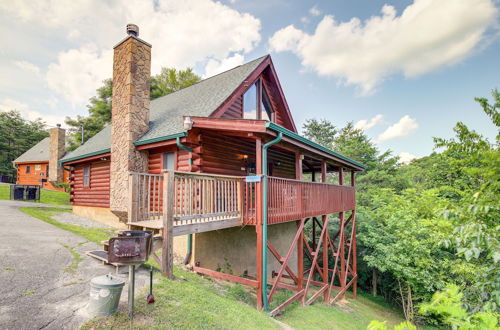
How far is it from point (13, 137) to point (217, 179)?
154 ft

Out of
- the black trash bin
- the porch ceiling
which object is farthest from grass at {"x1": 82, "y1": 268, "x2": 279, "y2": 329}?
the black trash bin

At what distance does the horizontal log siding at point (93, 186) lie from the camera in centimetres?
1132

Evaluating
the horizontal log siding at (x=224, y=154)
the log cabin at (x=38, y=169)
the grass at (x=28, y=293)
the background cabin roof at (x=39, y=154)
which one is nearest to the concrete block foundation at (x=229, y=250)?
the horizontal log siding at (x=224, y=154)

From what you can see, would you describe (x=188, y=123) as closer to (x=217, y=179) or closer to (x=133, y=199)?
(x=217, y=179)

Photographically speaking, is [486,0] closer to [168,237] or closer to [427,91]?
[168,237]

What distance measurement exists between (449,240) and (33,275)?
6.65m

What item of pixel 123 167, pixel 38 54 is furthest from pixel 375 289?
pixel 38 54

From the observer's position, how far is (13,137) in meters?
37.1

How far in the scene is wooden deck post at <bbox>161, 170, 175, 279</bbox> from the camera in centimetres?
473

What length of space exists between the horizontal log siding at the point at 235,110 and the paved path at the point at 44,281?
20.5ft

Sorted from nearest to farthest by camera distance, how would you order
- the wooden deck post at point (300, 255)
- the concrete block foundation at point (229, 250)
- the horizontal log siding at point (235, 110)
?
1. the wooden deck post at point (300, 255)
2. the concrete block foundation at point (229, 250)
3. the horizontal log siding at point (235, 110)

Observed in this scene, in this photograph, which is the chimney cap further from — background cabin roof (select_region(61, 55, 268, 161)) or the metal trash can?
the metal trash can

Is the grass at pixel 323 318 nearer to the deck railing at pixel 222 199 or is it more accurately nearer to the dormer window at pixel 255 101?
the deck railing at pixel 222 199

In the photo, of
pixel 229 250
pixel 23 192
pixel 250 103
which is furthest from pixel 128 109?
pixel 23 192
